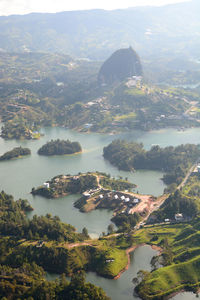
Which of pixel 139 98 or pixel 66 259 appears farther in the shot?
pixel 139 98

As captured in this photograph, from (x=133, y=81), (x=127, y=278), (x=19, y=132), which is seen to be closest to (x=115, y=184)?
(x=127, y=278)

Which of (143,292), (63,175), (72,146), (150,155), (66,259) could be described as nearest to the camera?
(143,292)

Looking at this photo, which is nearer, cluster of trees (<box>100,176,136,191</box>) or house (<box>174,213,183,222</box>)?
house (<box>174,213,183,222</box>)

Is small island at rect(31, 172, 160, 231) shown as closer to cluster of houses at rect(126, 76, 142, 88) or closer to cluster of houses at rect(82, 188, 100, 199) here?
cluster of houses at rect(82, 188, 100, 199)

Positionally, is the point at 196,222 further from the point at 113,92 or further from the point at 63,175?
the point at 113,92

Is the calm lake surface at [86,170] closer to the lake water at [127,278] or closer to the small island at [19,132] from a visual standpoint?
Answer: the lake water at [127,278]

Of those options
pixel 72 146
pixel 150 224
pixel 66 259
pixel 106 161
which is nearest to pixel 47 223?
pixel 66 259

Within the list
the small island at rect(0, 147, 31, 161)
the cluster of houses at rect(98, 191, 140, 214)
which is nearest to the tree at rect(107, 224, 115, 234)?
the cluster of houses at rect(98, 191, 140, 214)

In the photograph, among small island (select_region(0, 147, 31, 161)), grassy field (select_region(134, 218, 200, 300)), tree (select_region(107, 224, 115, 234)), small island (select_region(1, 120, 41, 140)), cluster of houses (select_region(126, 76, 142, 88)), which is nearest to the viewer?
grassy field (select_region(134, 218, 200, 300))
